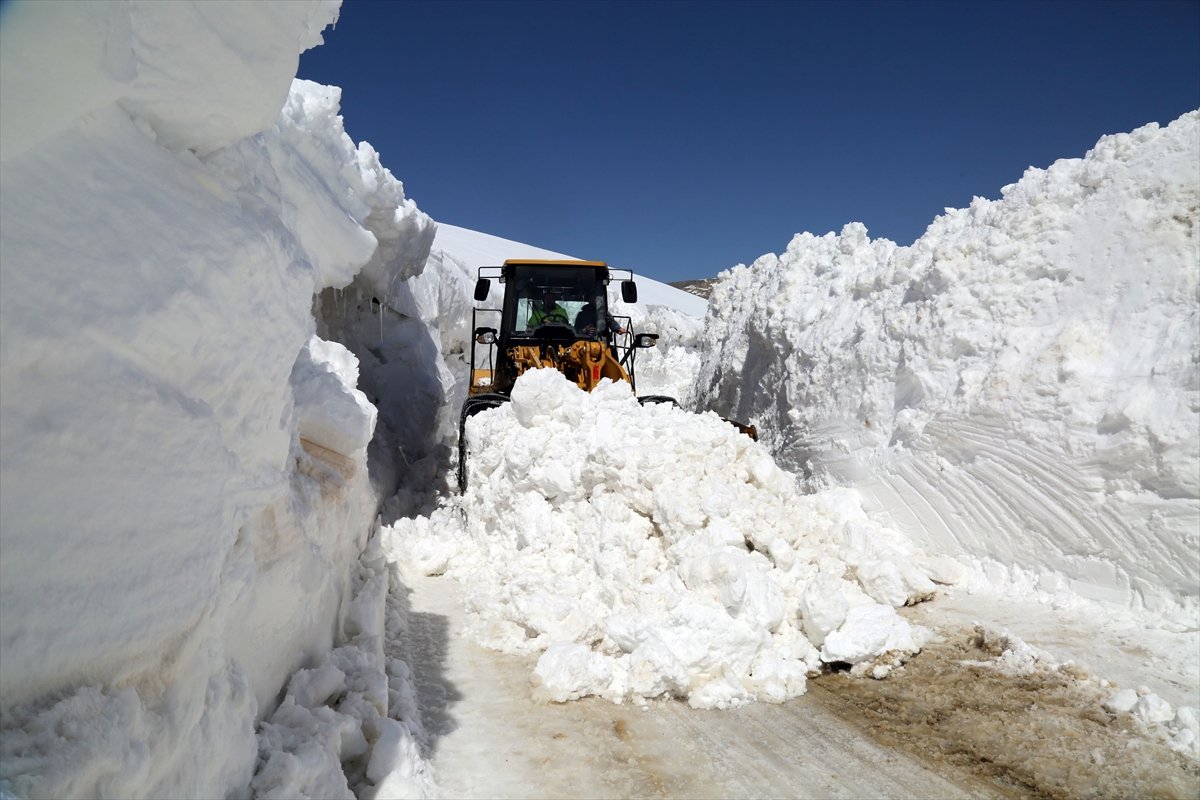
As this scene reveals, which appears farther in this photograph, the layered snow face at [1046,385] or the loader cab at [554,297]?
the loader cab at [554,297]

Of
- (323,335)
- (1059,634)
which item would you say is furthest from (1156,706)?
(323,335)

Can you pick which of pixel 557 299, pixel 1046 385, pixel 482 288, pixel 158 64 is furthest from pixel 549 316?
pixel 158 64

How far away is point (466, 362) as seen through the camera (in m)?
14.1

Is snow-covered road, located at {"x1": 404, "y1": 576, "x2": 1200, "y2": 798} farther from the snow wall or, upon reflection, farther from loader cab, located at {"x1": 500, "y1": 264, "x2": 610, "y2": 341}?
loader cab, located at {"x1": 500, "y1": 264, "x2": 610, "y2": 341}

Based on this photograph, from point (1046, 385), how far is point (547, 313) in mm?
4964

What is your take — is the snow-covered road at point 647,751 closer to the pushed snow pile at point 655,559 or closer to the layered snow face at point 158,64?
the pushed snow pile at point 655,559

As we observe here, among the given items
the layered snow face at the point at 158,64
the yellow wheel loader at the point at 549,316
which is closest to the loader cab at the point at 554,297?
the yellow wheel loader at the point at 549,316

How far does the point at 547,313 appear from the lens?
861cm

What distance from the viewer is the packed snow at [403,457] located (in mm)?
1462

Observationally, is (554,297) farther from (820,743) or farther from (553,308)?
(820,743)

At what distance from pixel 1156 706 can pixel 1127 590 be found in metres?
1.32

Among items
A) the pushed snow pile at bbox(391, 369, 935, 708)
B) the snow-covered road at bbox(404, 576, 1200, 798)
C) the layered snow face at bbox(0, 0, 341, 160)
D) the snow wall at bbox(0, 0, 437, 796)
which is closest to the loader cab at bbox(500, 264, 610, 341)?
the pushed snow pile at bbox(391, 369, 935, 708)

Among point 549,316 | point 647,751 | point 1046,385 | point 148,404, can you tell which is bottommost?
point 647,751

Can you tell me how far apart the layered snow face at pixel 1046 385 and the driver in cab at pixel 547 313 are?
112 inches
